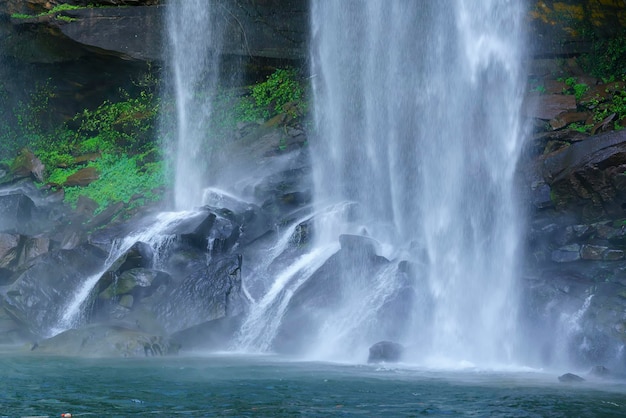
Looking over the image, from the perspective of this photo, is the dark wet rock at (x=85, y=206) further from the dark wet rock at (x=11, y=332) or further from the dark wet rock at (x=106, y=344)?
the dark wet rock at (x=106, y=344)

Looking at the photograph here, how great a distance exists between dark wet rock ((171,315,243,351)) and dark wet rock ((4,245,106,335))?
132 inches

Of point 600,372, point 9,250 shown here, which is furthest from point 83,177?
point 600,372

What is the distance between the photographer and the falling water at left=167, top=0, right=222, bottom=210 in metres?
24.7

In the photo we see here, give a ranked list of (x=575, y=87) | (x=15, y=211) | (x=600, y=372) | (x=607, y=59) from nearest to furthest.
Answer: (x=600, y=372) < (x=575, y=87) < (x=607, y=59) < (x=15, y=211)

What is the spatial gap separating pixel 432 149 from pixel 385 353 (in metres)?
7.83

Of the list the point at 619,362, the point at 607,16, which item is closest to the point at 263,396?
the point at 619,362

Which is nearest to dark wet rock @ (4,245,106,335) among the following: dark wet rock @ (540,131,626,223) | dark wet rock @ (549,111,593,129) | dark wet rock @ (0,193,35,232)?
dark wet rock @ (0,193,35,232)

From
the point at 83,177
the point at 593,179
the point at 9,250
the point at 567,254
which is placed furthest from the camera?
the point at 83,177

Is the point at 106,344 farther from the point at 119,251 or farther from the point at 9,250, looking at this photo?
the point at 9,250

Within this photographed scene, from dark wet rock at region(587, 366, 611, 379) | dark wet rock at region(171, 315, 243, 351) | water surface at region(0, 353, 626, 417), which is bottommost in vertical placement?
water surface at region(0, 353, 626, 417)

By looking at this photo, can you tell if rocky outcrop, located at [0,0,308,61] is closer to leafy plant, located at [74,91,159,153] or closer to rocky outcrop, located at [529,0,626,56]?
leafy plant, located at [74,91,159,153]

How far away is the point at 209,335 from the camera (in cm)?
1560

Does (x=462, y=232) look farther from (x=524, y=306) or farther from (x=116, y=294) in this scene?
(x=116, y=294)

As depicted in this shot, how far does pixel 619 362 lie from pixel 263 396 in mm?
6587
